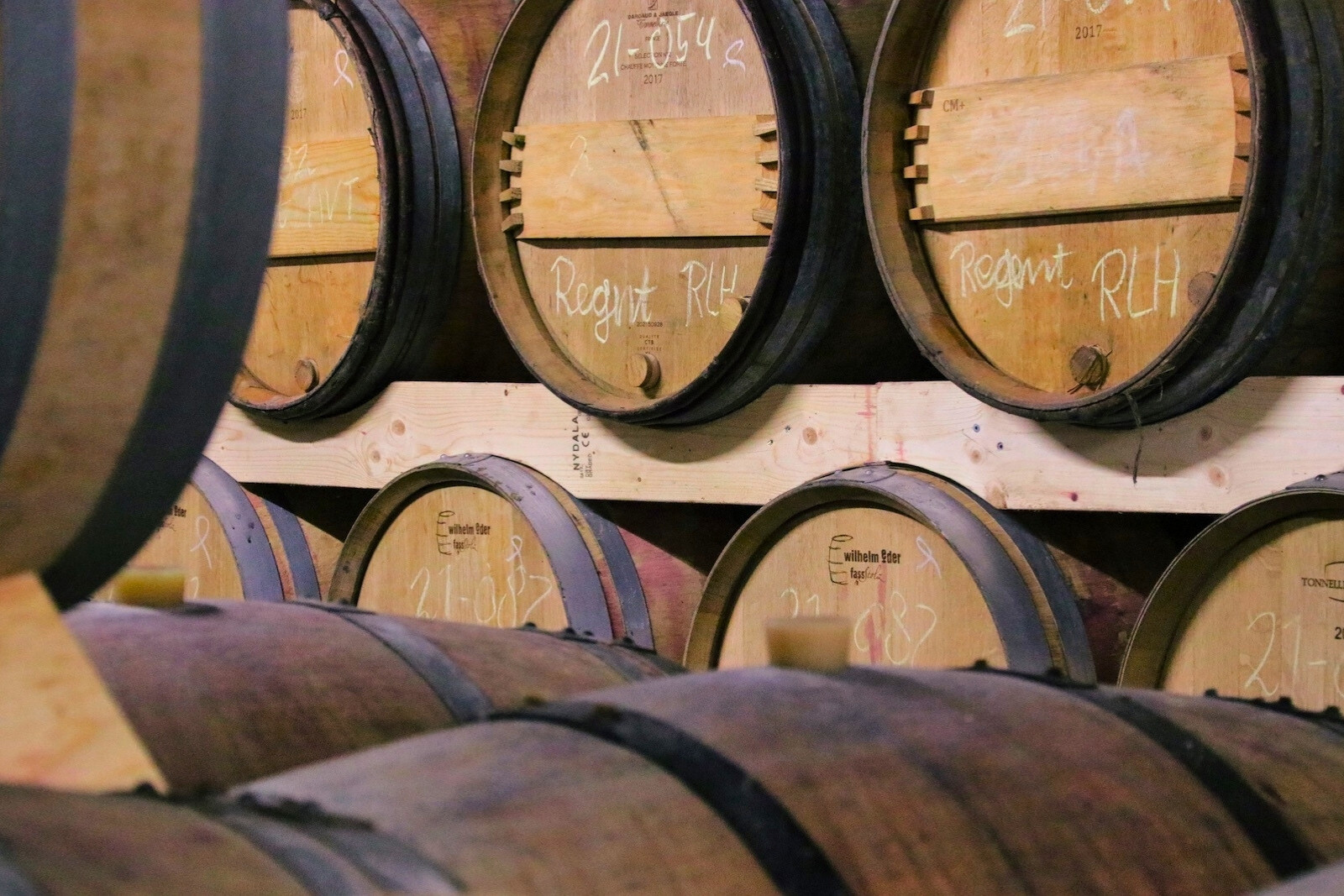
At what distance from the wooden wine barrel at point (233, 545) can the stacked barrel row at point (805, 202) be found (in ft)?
0.94

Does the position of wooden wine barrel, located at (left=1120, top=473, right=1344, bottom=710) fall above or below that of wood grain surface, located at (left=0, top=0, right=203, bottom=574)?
below

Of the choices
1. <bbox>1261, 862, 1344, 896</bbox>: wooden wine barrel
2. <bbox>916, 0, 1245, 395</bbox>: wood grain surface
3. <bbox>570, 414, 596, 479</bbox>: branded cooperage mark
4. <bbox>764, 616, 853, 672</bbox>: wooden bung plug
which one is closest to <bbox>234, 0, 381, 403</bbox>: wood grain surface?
<bbox>570, 414, 596, 479</bbox>: branded cooperage mark

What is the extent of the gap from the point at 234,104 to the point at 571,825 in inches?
24.1

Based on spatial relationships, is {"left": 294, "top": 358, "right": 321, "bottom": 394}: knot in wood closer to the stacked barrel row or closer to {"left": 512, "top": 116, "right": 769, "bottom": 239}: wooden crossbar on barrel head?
the stacked barrel row

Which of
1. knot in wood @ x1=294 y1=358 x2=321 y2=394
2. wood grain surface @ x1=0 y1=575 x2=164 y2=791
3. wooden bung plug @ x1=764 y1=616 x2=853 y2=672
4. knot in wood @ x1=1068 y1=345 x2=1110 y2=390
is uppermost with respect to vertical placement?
knot in wood @ x1=1068 y1=345 x2=1110 y2=390

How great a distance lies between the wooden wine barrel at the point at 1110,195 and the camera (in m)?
2.44

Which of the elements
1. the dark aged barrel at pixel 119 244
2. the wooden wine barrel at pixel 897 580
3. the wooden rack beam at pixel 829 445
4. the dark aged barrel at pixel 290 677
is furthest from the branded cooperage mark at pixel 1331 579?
the dark aged barrel at pixel 119 244

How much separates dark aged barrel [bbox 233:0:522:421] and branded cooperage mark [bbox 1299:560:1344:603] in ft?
7.01

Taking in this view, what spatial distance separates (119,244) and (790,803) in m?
0.71

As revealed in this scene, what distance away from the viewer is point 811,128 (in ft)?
10.2

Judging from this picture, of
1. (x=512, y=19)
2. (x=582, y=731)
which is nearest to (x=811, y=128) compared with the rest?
(x=512, y=19)

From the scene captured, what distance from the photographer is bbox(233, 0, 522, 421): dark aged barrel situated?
3830mm

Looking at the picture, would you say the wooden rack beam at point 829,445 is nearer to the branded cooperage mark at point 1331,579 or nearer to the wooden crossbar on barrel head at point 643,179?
the branded cooperage mark at point 1331,579

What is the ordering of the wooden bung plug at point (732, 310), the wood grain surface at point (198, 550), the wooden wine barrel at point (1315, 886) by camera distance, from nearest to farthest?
the wooden wine barrel at point (1315, 886) → the wooden bung plug at point (732, 310) → the wood grain surface at point (198, 550)
